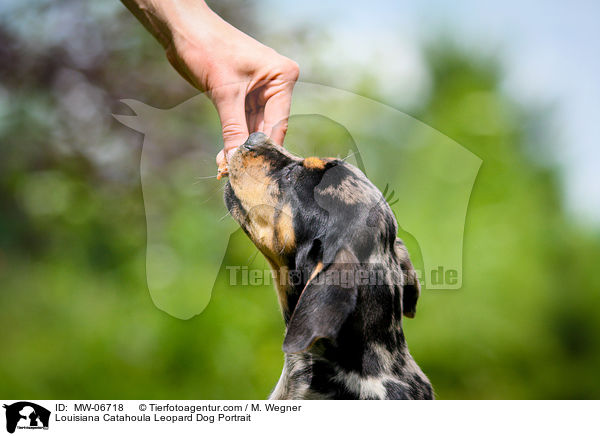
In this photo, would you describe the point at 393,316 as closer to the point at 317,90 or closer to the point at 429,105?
the point at 317,90

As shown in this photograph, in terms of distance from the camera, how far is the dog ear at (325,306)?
2055mm

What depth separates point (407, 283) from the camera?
2.67 m

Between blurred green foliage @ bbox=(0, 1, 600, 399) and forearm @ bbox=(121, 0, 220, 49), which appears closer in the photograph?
forearm @ bbox=(121, 0, 220, 49)

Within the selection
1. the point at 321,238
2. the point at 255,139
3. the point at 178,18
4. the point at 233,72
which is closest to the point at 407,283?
the point at 321,238

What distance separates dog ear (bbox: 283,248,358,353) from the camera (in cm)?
205

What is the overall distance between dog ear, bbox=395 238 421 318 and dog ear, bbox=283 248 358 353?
48cm

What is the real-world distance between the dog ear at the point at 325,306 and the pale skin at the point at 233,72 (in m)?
0.82

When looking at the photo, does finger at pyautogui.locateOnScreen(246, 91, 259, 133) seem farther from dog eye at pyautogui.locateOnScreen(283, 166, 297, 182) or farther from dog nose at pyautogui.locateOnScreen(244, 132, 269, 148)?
dog eye at pyautogui.locateOnScreen(283, 166, 297, 182)
